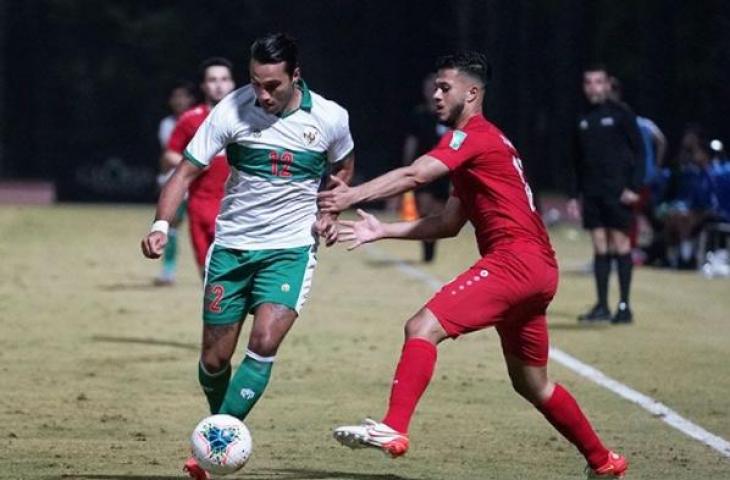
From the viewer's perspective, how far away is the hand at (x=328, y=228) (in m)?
8.65

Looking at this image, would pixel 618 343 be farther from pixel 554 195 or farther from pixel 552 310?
pixel 554 195

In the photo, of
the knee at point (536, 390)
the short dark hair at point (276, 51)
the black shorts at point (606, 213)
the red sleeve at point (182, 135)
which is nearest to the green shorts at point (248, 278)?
the short dark hair at point (276, 51)

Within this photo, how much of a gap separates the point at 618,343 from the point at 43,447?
6.94 m

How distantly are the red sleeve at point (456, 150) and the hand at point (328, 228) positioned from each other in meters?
0.54

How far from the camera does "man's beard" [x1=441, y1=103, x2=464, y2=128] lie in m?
8.75

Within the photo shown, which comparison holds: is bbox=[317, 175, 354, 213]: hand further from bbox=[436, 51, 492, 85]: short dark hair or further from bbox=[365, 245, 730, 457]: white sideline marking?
→ bbox=[365, 245, 730, 457]: white sideline marking

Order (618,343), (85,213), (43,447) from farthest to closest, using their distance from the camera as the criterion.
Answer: (85,213) < (618,343) < (43,447)

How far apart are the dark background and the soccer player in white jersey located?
2430cm

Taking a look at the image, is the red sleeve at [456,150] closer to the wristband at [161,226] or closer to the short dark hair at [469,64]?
the short dark hair at [469,64]

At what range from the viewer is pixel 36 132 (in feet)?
173

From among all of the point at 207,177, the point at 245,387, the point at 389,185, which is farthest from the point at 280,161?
the point at 207,177

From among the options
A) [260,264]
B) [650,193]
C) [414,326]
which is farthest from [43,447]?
[650,193]

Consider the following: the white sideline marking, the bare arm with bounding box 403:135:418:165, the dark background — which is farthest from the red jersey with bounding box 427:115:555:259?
the dark background

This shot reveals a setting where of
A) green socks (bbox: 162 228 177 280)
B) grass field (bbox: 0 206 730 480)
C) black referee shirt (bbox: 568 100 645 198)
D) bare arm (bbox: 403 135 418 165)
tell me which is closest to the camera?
grass field (bbox: 0 206 730 480)
